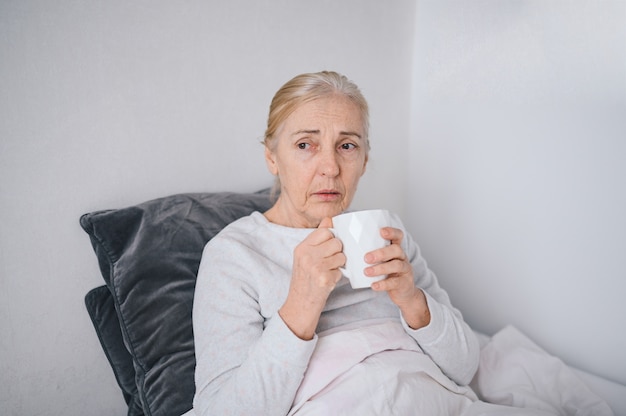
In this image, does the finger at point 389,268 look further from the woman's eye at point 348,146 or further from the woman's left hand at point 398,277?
the woman's eye at point 348,146

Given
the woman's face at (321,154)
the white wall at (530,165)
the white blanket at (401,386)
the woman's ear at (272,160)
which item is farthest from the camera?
the white wall at (530,165)

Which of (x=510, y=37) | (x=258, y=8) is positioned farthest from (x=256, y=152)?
(x=510, y=37)

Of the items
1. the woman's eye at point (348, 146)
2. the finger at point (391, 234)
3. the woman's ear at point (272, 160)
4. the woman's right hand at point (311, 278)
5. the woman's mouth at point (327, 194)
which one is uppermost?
the woman's eye at point (348, 146)

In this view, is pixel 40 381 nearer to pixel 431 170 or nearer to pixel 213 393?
pixel 213 393

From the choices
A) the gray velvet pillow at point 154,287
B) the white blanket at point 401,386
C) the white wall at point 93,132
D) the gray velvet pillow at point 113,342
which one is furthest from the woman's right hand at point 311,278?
the white wall at point 93,132

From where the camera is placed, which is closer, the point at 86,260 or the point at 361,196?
the point at 86,260

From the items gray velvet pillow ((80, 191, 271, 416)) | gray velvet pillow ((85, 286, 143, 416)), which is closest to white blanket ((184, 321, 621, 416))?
gray velvet pillow ((80, 191, 271, 416))

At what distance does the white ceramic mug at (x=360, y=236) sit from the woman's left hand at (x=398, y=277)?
1cm

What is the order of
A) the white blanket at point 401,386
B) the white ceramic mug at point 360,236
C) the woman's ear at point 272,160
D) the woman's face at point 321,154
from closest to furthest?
the white ceramic mug at point 360,236
the white blanket at point 401,386
the woman's face at point 321,154
the woman's ear at point 272,160

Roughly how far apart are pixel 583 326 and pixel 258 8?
1.57 metres

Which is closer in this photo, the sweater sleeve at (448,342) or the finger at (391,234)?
the finger at (391,234)

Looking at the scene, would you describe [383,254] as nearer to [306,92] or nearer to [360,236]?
[360,236]

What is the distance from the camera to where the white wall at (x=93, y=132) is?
1.00 metres

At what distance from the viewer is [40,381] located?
107cm
